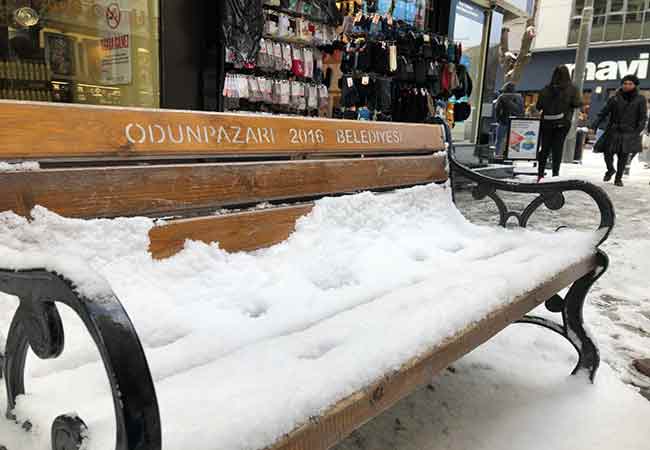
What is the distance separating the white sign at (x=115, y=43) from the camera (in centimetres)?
423

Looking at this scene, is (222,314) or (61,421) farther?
(222,314)

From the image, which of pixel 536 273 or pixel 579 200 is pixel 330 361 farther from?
pixel 579 200

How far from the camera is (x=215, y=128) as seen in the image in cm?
148

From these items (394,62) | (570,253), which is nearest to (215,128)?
(570,253)

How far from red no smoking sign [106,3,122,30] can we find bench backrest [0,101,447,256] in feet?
10.5

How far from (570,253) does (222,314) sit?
3.90 ft

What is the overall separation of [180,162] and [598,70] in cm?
2634

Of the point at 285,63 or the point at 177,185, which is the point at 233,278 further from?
the point at 285,63

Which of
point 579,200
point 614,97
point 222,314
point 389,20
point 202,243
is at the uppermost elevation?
point 389,20

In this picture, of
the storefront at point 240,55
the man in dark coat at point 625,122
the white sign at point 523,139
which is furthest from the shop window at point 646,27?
the storefront at point 240,55

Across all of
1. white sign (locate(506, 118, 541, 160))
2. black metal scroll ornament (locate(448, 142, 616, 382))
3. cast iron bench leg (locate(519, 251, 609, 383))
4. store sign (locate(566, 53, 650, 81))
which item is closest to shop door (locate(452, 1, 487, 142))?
white sign (locate(506, 118, 541, 160))

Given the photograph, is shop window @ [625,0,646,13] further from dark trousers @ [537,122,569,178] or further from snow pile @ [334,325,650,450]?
snow pile @ [334,325,650,450]

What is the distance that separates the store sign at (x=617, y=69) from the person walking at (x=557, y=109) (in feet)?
50.8

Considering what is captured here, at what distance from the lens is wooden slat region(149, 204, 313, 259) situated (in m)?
1.37
